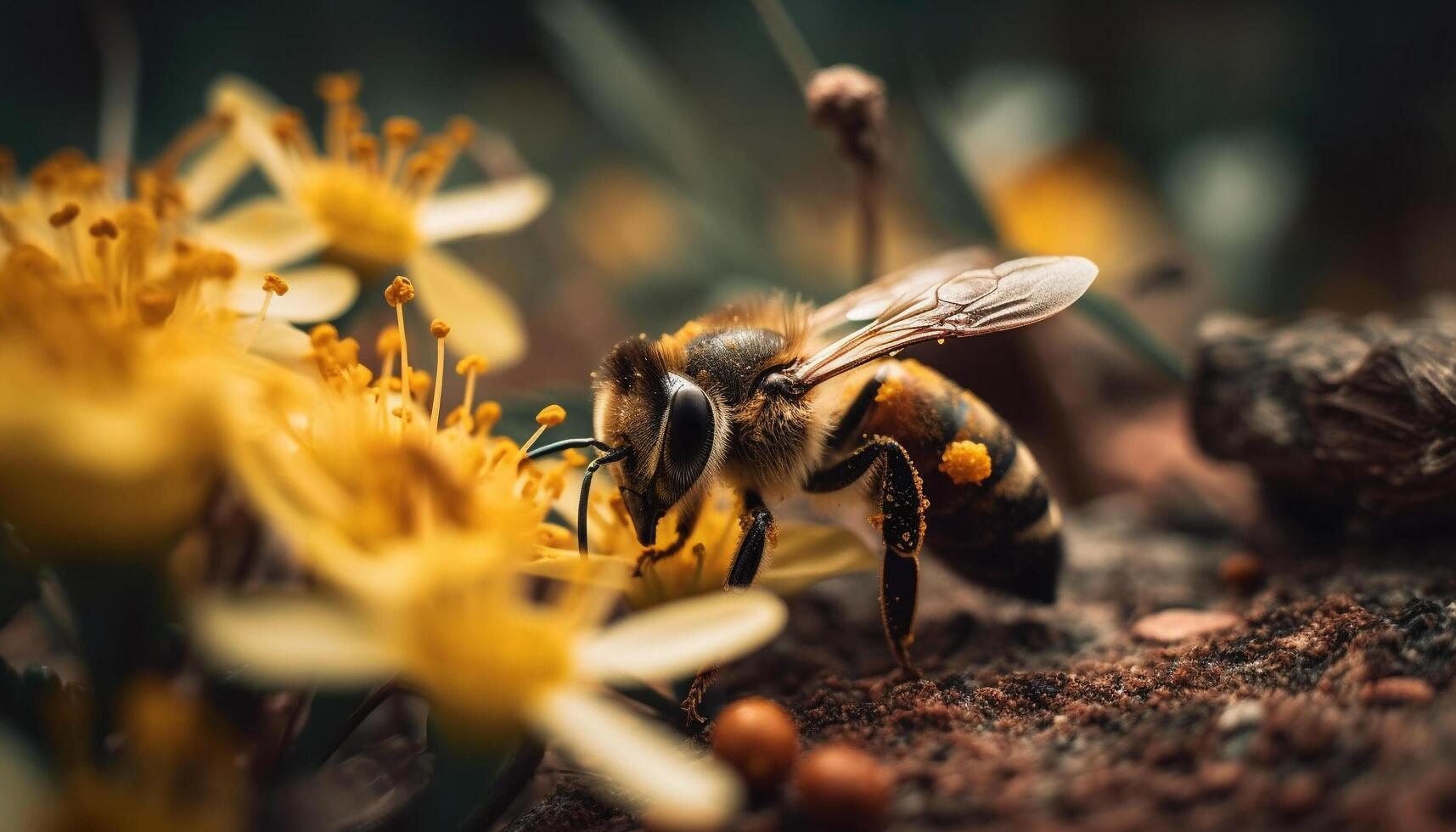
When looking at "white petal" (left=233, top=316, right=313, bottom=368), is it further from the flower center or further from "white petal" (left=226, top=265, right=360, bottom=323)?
the flower center

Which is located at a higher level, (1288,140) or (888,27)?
(888,27)

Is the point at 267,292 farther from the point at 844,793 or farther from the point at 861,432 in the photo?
the point at 844,793

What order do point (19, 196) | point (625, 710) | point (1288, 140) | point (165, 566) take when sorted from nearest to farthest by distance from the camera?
point (165, 566) < point (625, 710) < point (19, 196) < point (1288, 140)

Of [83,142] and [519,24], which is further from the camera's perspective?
[519,24]

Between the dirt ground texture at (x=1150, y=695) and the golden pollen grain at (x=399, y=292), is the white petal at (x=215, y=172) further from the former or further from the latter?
the dirt ground texture at (x=1150, y=695)

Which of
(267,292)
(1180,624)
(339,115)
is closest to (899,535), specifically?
(1180,624)

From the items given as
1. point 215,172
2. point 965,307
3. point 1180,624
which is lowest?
point 1180,624

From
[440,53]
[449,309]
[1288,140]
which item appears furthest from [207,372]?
[1288,140]

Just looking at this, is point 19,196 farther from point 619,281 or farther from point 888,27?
point 888,27
